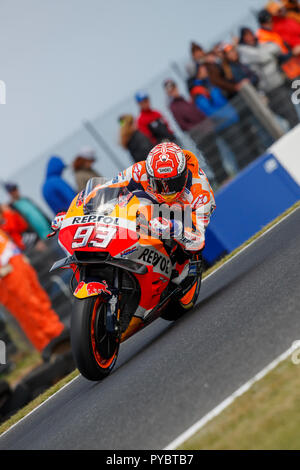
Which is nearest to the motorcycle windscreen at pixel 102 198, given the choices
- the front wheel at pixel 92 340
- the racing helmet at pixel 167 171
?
the racing helmet at pixel 167 171

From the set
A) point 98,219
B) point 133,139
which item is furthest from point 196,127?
point 98,219

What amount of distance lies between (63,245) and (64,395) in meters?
1.59

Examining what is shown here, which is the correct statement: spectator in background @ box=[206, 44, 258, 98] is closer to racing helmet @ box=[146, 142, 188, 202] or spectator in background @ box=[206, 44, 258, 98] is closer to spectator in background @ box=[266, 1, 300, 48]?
spectator in background @ box=[266, 1, 300, 48]

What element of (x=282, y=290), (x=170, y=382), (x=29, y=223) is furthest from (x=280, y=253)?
(x=29, y=223)

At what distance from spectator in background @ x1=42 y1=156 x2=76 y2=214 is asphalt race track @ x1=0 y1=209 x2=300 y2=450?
9.57 ft

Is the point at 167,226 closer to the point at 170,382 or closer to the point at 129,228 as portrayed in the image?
the point at 129,228

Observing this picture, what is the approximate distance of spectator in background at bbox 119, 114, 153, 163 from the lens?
11781 mm

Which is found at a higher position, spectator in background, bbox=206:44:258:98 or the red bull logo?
the red bull logo

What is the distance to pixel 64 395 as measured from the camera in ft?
24.7

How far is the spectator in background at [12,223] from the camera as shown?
12586 mm

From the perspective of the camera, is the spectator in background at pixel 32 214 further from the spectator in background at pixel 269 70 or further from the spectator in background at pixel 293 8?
the spectator in background at pixel 293 8

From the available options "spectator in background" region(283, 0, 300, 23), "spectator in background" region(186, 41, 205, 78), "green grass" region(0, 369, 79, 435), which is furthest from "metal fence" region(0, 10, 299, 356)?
"green grass" region(0, 369, 79, 435)

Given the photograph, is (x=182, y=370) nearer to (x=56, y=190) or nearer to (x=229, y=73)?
(x=56, y=190)

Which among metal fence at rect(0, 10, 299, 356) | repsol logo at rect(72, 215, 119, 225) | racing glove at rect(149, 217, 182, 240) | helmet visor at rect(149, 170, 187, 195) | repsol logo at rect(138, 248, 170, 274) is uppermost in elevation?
repsol logo at rect(72, 215, 119, 225)
